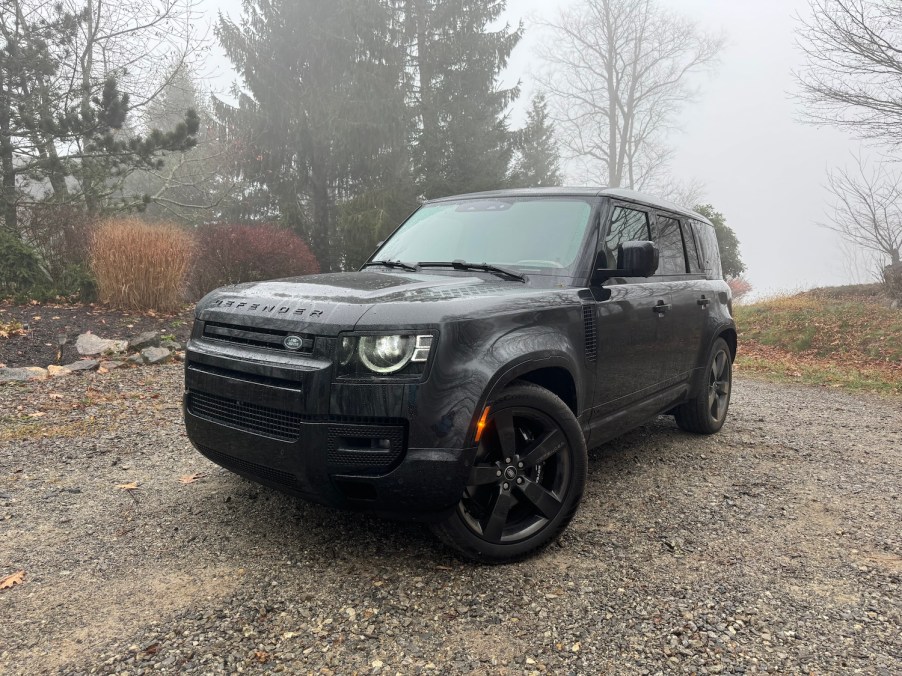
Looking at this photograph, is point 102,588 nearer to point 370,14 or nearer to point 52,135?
point 52,135

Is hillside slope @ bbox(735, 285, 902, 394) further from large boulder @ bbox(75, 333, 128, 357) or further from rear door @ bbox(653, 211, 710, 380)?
large boulder @ bbox(75, 333, 128, 357)

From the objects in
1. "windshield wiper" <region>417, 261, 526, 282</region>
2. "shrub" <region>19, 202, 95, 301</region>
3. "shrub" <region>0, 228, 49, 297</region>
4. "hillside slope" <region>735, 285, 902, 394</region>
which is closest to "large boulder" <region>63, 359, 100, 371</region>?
"shrub" <region>19, 202, 95, 301</region>

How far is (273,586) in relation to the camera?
2664 mm

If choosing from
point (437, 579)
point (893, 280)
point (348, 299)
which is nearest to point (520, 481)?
point (437, 579)

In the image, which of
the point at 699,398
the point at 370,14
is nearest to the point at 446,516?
the point at 699,398

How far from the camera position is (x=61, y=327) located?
8773 millimetres

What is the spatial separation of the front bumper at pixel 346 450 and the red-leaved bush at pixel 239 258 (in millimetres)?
9488

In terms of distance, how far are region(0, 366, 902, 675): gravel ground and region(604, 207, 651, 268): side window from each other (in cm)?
154

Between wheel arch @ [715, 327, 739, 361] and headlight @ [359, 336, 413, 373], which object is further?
→ wheel arch @ [715, 327, 739, 361]

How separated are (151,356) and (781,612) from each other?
7.70 m

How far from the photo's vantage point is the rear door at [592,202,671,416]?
139 inches

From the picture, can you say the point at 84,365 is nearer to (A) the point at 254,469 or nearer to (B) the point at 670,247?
(A) the point at 254,469

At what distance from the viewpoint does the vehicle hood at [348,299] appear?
2.60 meters

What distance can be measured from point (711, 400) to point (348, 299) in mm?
3820
